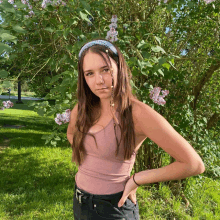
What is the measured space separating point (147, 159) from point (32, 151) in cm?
311

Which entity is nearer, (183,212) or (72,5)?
(72,5)

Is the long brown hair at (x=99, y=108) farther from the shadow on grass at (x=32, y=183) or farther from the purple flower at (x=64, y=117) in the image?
the shadow on grass at (x=32, y=183)

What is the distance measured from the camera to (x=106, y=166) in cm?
122

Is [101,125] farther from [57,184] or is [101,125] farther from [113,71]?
[57,184]

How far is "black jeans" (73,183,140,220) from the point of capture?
1.19 metres

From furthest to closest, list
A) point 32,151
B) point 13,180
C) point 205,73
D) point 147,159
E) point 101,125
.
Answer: point 32,151 → point 13,180 → point 147,159 → point 205,73 → point 101,125

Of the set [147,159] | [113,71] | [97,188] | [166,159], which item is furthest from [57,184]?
[113,71]

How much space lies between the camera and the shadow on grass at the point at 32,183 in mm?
3160

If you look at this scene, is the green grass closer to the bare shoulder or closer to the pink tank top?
the pink tank top

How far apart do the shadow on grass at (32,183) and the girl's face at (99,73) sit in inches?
93.4

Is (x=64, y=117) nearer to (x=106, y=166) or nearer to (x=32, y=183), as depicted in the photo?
(x=106, y=166)

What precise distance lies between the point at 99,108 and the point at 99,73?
29 cm

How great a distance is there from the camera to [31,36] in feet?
10.5

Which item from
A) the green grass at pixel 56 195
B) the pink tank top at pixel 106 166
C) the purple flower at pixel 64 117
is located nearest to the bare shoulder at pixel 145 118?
the pink tank top at pixel 106 166
